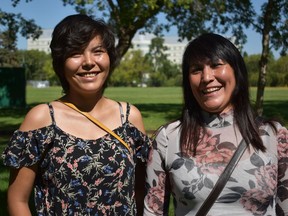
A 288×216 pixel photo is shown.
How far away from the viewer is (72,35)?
8.43 ft

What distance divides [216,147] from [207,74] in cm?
38

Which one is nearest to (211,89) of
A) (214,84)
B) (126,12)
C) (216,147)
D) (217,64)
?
(214,84)

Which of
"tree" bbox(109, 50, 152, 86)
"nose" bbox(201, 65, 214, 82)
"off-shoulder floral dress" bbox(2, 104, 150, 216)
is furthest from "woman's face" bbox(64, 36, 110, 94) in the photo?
"tree" bbox(109, 50, 152, 86)

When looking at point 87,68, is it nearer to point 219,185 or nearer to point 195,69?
point 195,69

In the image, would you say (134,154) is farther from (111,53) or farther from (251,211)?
(251,211)

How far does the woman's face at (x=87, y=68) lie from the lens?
2602 mm

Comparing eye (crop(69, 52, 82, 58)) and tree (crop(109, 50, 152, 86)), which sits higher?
eye (crop(69, 52, 82, 58))

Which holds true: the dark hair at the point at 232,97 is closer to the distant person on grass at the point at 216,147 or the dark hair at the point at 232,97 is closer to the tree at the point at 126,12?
the distant person on grass at the point at 216,147

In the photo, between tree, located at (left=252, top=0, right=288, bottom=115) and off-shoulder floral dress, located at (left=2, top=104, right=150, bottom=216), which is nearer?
off-shoulder floral dress, located at (left=2, top=104, right=150, bottom=216)

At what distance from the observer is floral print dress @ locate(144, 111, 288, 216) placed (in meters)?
2.24

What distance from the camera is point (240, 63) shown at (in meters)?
2.40

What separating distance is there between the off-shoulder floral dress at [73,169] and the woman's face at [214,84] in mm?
578

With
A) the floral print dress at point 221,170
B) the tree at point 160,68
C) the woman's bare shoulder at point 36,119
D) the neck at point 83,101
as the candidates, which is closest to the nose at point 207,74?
the floral print dress at point 221,170

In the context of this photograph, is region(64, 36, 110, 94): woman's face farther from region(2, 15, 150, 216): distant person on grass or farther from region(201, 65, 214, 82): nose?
region(201, 65, 214, 82): nose
